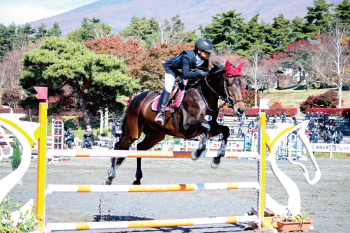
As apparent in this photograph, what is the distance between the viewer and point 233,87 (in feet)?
17.6

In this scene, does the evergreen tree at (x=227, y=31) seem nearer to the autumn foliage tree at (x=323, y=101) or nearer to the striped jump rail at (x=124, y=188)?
the autumn foliage tree at (x=323, y=101)

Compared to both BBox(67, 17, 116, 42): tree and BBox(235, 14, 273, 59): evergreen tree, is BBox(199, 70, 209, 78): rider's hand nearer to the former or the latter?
BBox(235, 14, 273, 59): evergreen tree

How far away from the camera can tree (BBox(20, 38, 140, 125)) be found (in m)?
31.6

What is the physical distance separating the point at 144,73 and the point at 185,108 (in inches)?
1258

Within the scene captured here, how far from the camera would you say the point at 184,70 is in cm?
562

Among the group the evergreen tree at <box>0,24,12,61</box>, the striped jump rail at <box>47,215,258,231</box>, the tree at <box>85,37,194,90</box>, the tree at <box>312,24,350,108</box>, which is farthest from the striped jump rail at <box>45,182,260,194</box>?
the evergreen tree at <box>0,24,12,61</box>

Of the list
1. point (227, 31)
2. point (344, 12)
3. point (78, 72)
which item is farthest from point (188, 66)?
point (344, 12)

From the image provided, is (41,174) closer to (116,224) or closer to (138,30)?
(116,224)

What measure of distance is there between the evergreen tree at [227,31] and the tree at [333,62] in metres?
10.5

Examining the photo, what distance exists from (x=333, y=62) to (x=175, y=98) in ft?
141

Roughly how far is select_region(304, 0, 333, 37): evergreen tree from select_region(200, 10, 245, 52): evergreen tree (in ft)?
30.6

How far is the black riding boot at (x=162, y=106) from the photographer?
5773 mm

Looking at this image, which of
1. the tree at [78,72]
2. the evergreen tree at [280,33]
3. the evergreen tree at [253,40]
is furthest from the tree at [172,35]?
the tree at [78,72]

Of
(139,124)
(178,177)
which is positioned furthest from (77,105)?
(139,124)
